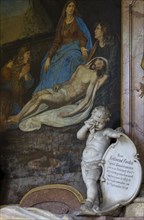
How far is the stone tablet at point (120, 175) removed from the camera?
6785mm

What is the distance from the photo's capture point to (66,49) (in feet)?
27.1


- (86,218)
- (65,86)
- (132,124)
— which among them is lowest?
(86,218)

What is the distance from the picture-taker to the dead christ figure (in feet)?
25.7

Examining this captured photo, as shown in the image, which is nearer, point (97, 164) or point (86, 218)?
point (86, 218)

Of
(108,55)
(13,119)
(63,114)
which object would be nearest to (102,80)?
(108,55)

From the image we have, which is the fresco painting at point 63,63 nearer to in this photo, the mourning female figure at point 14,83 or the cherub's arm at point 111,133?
the mourning female figure at point 14,83

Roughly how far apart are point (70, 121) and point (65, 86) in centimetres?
52

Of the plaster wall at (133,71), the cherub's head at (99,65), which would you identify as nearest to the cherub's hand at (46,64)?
the cherub's head at (99,65)

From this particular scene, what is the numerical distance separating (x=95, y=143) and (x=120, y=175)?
0.48 meters

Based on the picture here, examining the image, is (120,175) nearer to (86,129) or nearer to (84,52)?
(86,129)

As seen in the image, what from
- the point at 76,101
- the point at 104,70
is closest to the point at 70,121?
the point at 76,101

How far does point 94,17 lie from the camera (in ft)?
26.7

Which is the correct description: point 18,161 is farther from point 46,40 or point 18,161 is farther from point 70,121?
point 46,40

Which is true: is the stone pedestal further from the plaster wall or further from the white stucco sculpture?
the plaster wall
